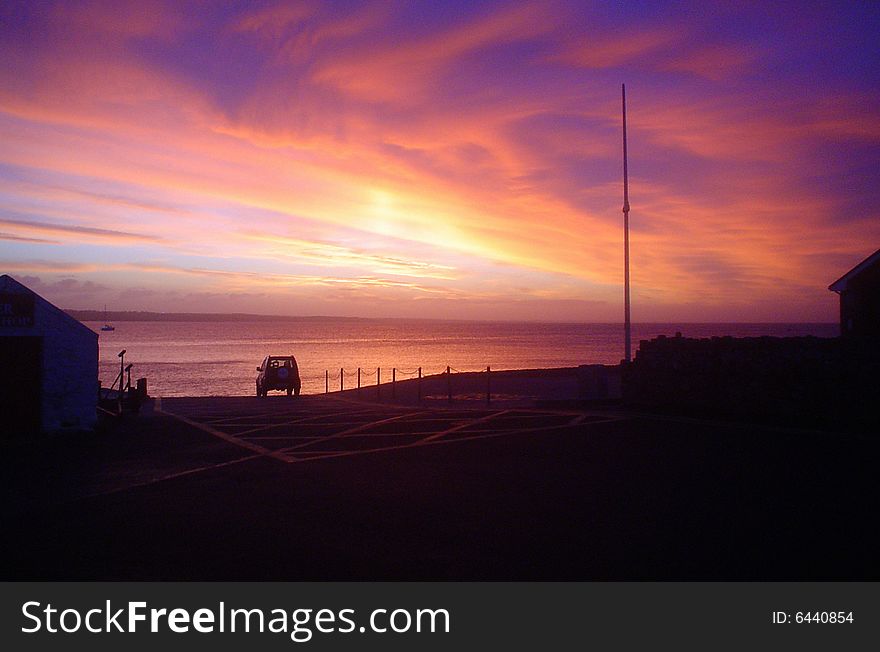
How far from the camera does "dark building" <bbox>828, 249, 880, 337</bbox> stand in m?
23.0

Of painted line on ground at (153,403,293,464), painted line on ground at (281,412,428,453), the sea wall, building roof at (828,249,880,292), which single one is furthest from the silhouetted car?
building roof at (828,249,880,292)

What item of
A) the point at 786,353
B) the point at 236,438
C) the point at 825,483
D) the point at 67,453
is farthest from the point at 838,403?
the point at 67,453

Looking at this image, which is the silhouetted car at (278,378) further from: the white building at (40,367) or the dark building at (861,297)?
the dark building at (861,297)

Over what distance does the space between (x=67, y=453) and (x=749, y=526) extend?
1223cm

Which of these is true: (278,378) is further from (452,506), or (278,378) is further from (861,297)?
(452,506)

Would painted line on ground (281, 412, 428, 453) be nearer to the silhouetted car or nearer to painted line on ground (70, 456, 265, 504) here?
painted line on ground (70, 456, 265, 504)

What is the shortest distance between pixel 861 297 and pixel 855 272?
0.85 metres

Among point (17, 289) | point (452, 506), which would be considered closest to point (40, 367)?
point (17, 289)

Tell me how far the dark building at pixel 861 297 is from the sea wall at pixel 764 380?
728 centimetres

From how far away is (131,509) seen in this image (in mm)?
8703

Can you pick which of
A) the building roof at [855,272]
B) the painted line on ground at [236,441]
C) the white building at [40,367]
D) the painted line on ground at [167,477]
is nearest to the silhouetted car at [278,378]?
the painted line on ground at [236,441]

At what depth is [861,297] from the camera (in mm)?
23828

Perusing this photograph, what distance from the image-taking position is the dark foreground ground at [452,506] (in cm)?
641
